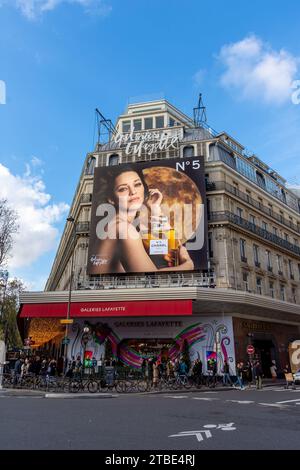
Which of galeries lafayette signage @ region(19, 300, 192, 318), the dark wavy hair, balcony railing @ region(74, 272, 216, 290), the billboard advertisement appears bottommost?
galeries lafayette signage @ region(19, 300, 192, 318)

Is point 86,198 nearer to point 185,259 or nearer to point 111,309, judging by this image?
point 185,259

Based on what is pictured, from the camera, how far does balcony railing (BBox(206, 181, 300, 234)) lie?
117ft

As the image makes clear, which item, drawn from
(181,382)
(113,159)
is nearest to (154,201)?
(113,159)

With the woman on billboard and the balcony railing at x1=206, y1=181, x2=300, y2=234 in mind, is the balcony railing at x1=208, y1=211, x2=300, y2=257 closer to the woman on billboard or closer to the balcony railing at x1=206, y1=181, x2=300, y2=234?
the balcony railing at x1=206, y1=181, x2=300, y2=234

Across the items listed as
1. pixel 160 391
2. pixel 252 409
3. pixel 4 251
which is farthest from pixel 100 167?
pixel 252 409

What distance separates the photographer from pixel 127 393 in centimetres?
1953

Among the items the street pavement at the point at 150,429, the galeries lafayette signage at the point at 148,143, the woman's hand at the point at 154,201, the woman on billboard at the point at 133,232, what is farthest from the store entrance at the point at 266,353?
Result: the street pavement at the point at 150,429

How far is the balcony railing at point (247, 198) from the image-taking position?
117 ft

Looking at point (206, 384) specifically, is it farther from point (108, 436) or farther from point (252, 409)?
point (108, 436)

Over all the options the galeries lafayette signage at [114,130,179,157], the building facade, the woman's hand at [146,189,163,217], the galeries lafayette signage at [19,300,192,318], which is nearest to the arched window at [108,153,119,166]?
the building facade

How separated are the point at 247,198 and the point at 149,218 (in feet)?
37.5

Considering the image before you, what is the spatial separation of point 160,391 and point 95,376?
4871 mm

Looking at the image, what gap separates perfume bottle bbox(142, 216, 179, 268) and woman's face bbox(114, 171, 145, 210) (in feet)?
8.11

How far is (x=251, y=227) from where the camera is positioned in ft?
120
